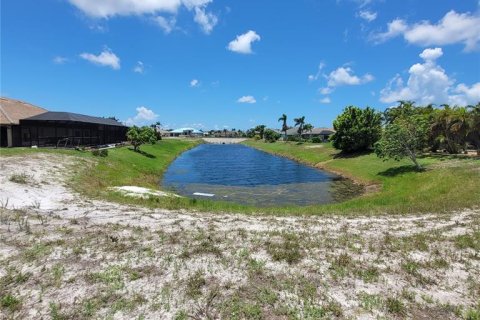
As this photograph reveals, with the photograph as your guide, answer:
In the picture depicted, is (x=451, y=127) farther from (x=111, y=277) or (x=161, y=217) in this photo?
(x=111, y=277)

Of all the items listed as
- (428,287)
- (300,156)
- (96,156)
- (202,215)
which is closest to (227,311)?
(428,287)

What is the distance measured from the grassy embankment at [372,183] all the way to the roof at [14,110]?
35.6 feet

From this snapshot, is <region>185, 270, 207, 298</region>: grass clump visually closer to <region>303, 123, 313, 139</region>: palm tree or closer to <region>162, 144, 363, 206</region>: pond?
<region>162, 144, 363, 206</region>: pond

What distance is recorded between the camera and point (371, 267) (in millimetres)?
9664

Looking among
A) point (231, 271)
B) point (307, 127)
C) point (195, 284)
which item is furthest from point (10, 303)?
point (307, 127)

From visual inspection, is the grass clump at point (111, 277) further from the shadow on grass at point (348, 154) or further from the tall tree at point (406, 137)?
the shadow on grass at point (348, 154)

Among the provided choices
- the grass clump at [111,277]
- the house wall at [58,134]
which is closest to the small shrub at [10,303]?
the grass clump at [111,277]

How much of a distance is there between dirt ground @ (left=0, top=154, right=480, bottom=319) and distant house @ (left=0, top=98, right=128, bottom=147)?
121ft

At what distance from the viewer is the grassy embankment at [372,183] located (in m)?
20.9

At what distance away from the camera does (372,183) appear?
1607 inches

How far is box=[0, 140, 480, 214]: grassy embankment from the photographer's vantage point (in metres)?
20.9

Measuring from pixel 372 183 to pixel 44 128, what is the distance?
159 ft

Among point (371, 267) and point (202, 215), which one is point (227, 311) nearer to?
point (371, 267)

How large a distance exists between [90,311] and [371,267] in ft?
25.2
